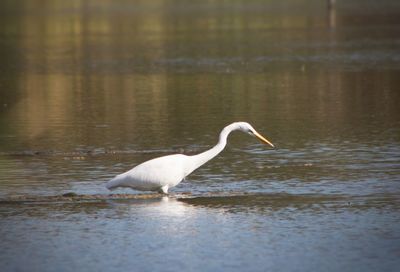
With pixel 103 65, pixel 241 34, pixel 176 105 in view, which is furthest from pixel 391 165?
pixel 241 34

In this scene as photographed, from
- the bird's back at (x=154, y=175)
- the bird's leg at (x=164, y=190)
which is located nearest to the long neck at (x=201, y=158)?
the bird's back at (x=154, y=175)

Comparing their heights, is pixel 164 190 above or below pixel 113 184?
below

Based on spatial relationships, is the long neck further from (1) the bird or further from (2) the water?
(2) the water

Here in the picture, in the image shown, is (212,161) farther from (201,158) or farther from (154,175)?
(154,175)

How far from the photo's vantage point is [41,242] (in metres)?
13.0

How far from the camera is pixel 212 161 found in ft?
59.6

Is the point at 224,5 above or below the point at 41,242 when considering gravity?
above

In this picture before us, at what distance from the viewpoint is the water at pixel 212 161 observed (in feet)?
40.8

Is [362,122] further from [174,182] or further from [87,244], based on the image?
[87,244]

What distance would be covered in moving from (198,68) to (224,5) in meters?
54.7

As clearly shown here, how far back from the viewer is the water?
40.8ft

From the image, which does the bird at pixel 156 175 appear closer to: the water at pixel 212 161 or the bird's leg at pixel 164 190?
the bird's leg at pixel 164 190

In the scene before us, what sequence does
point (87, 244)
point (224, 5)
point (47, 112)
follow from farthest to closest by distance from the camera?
point (224, 5), point (47, 112), point (87, 244)

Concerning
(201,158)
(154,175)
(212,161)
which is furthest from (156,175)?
(212,161)
